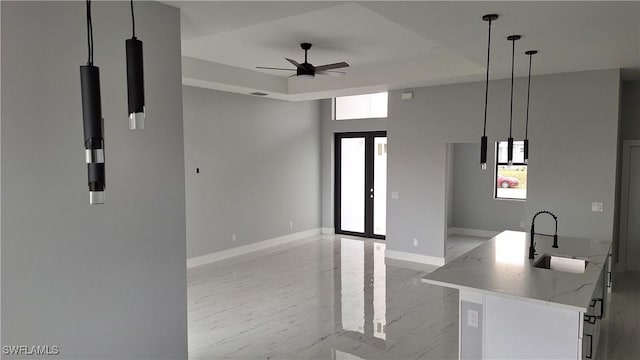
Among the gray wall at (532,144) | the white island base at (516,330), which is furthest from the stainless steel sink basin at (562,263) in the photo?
the gray wall at (532,144)

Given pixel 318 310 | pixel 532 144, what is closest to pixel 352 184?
pixel 532 144

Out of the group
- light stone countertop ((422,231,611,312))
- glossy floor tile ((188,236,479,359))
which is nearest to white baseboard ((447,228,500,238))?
glossy floor tile ((188,236,479,359))

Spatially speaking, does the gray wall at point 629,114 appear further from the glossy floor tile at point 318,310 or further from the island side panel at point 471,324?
the island side panel at point 471,324

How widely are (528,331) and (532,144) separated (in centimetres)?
380

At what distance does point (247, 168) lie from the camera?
7906 millimetres

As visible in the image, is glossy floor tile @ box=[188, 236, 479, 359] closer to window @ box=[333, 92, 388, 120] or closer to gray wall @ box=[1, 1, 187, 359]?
gray wall @ box=[1, 1, 187, 359]

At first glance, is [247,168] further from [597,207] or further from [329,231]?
[597,207]

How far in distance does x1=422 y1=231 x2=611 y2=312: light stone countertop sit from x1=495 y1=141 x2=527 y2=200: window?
15.7ft

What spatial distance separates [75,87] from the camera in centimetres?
255

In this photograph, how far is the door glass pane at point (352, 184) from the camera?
9.38 m

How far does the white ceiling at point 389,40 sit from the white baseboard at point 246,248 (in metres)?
2.73

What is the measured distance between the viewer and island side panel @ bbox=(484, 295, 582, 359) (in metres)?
2.75

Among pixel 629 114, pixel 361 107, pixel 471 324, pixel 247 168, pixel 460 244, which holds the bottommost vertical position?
pixel 460 244

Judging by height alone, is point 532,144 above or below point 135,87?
below
